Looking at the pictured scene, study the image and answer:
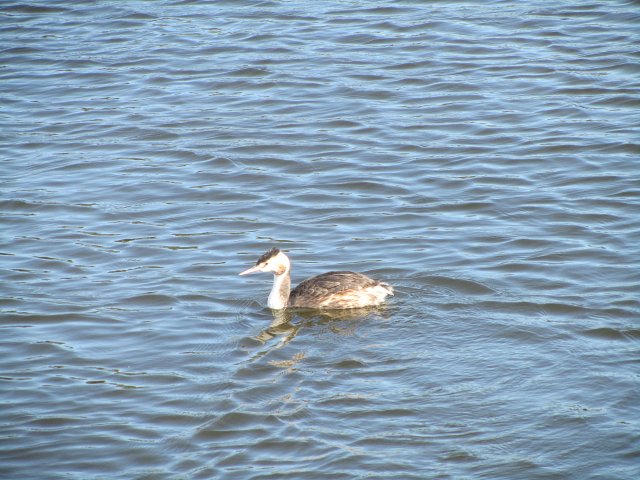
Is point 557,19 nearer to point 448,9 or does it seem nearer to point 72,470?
point 448,9

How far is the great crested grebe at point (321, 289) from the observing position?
31.4 feet

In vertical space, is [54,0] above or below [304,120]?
above

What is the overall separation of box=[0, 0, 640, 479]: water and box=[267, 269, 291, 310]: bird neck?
21 cm

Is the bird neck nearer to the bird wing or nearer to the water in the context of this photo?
the bird wing

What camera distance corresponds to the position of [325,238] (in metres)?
11.2

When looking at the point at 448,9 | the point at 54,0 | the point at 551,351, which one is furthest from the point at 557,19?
the point at 551,351

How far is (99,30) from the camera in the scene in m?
19.4

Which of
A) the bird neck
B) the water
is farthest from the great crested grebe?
the water

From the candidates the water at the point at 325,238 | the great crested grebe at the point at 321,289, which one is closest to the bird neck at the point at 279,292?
the great crested grebe at the point at 321,289

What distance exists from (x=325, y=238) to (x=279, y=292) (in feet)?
4.79

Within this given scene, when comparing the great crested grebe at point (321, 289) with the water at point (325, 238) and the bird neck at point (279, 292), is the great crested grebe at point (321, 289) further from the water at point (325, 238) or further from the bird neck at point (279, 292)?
the water at point (325, 238)

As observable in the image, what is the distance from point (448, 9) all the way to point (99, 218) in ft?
31.9

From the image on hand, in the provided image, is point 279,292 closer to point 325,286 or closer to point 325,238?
point 325,286

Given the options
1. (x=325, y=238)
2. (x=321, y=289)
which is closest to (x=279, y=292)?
(x=321, y=289)
